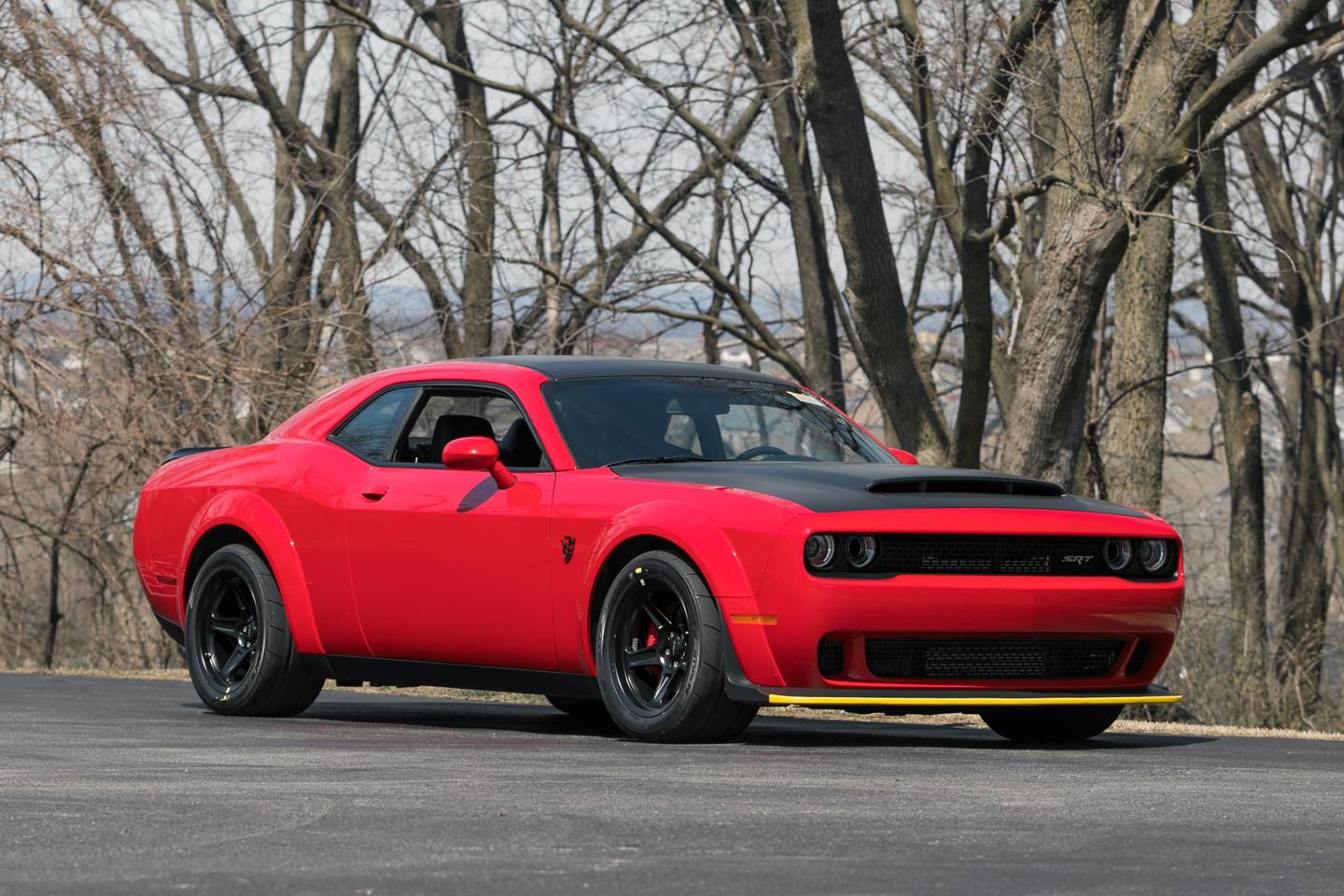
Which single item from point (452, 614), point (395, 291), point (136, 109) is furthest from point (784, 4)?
point (395, 291)

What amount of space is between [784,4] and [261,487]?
23.8 feet

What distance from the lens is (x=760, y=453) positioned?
29.5 feet

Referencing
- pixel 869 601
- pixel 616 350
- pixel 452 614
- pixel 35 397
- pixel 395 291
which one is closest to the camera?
pixel 869 601

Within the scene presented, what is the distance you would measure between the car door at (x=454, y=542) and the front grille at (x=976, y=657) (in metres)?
1.38

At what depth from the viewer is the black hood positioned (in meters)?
7.92

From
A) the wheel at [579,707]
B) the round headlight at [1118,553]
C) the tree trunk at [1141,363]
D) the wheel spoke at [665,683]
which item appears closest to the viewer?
the wheel spoke at [665,683]

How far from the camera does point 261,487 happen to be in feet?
32.4

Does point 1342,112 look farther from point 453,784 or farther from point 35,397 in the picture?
point 453,784

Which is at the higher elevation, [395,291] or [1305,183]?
[1305,183]

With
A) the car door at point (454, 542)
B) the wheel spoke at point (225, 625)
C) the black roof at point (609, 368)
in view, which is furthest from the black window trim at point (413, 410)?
the wheel spoke at point (225, 625)

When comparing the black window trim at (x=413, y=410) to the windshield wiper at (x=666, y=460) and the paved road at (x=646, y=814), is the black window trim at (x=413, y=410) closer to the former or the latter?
the windshield wiper at (x=666, y=460)

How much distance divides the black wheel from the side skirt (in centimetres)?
172

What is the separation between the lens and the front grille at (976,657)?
7.94 meters

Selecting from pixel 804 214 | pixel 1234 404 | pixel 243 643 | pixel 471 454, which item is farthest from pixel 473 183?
pixel 471 454
